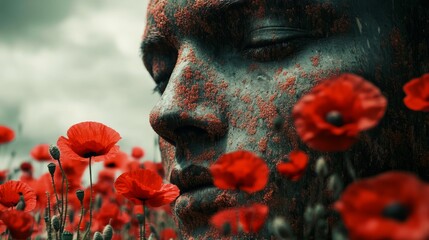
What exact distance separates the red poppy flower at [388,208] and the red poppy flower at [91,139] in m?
1.26

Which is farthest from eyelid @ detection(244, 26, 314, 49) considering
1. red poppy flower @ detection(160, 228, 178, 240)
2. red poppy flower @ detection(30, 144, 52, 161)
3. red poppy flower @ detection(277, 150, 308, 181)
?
red poppy flower @ detection(30, 144, 52, 161)

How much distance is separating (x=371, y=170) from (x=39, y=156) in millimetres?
3196

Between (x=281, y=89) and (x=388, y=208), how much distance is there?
1.36 metres

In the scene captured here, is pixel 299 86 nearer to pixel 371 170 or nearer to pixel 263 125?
pixel 263 125

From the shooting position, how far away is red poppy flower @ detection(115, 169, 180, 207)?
192cm

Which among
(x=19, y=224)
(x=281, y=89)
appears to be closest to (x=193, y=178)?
(x=281, y=89)

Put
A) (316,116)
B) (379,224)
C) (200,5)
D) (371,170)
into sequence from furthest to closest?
(200,5) → (371,170) → (316,116) → (379,224)

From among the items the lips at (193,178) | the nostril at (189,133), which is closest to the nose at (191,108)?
the nostril at (189,133)

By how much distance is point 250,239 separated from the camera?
224 cm

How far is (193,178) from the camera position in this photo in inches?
90.1

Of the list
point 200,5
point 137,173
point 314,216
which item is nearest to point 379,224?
point 314,216

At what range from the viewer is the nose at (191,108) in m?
2.27

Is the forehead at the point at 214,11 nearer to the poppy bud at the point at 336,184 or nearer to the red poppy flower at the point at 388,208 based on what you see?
the poppy bud at the point at 336,184

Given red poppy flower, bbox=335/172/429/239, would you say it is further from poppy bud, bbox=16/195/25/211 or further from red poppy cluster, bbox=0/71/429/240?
poppy bud, bbox=16/195/25/211
